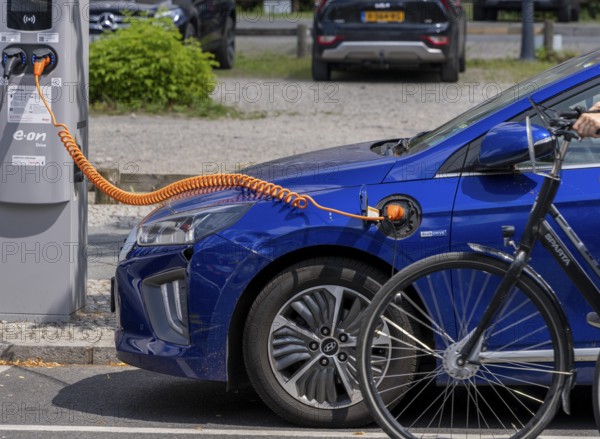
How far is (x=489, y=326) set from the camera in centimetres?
462

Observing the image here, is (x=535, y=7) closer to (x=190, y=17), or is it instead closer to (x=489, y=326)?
(x=190, y=17)

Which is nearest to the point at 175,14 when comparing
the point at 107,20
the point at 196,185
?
the point at 107,20

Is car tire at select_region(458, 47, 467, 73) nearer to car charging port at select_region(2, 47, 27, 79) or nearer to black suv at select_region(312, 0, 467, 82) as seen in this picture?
black suv at select_region(312, 0, 467, 82)

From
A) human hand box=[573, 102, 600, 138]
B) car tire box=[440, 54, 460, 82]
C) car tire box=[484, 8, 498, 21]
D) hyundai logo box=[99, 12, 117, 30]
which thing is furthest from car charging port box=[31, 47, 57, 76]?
car tire box=[484, 8, 498, 21]

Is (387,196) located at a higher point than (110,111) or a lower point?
higher

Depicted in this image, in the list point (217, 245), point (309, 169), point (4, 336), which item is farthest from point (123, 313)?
point (4, 336)

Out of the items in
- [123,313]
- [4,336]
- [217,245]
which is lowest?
[4,336]

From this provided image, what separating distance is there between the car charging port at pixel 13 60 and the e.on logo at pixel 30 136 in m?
0.32

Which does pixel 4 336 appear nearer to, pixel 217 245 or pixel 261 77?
pixel 217 245

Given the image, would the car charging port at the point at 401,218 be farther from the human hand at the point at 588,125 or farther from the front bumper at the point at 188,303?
the human hand at the point at 588,125

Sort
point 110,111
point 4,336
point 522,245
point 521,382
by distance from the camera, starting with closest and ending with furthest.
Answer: point 522,245 < point 521,382 < point 4,336 < point 110,111

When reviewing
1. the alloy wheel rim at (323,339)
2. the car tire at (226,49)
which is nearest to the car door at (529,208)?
the alloy wheel rim at (323,339)

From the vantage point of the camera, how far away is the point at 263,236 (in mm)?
5145

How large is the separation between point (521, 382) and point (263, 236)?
1.24 m
